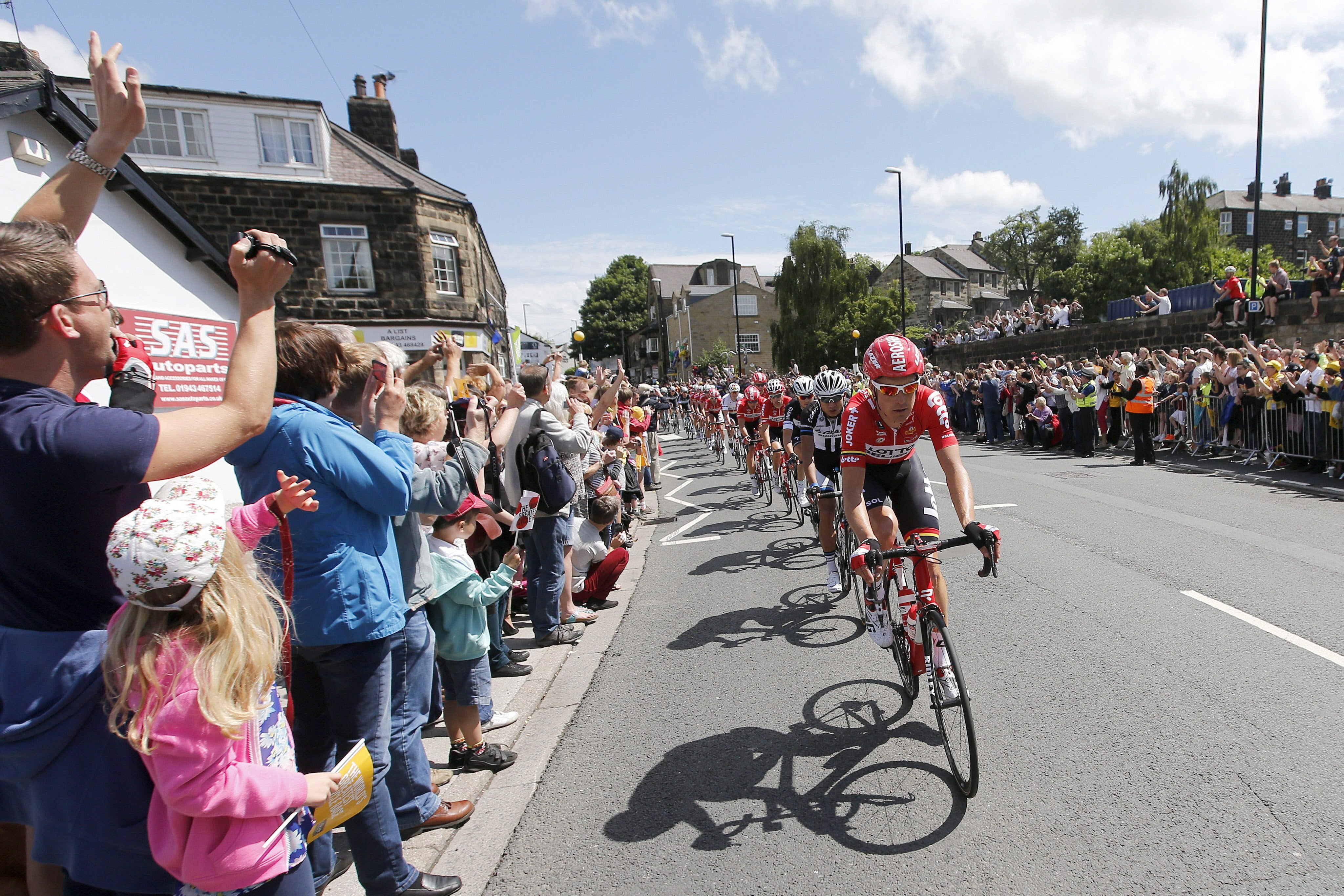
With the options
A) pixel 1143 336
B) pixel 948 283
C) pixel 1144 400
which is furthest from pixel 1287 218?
pixel 1144 400

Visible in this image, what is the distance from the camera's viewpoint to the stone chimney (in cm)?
2797

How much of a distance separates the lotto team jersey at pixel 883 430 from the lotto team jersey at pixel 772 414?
20.9ft

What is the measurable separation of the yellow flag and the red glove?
1.20m

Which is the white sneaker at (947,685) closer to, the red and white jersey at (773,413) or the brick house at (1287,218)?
the red and white jersey at (773,413)

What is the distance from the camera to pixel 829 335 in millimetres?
51125

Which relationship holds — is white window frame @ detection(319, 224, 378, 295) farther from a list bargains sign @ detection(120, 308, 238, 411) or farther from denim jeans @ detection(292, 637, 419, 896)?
denim jeans @ detection(292, 637, 419, 896)

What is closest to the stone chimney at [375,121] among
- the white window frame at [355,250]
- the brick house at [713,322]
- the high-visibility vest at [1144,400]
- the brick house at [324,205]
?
the brick house at [324,205]

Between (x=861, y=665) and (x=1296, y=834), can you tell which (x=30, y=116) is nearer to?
(x=861, y=665)

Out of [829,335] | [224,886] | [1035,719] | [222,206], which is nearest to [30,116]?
[224,886]

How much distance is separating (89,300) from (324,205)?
24.2m

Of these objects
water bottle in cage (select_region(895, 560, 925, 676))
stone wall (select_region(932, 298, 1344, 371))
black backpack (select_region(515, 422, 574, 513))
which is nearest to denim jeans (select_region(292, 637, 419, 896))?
water bottle in cage (select_region(895, 560, 925, 676))

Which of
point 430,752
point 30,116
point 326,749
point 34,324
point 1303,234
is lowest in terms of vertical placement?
point 430,752

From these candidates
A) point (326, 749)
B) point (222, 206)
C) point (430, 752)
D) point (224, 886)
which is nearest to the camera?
point (224, 886)

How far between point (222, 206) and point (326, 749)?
2370cm
